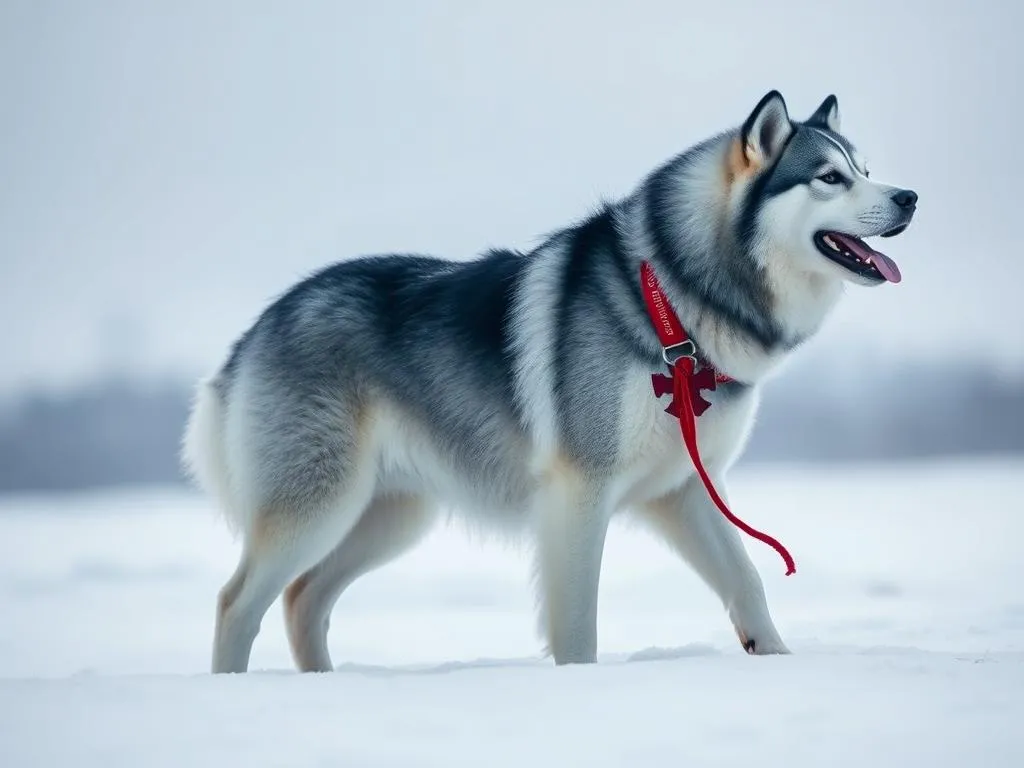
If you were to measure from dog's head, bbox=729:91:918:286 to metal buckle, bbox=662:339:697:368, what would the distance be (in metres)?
0.40

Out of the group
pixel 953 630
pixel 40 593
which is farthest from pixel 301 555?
pixel 40 593

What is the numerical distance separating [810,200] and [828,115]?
0.64 m

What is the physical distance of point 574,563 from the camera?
12.4ft

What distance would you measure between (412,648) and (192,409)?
2215 millimetres

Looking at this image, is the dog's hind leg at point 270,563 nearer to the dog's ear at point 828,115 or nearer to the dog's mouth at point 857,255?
the dog's mouth at point 857,255

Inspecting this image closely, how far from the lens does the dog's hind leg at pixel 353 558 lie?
184 inches

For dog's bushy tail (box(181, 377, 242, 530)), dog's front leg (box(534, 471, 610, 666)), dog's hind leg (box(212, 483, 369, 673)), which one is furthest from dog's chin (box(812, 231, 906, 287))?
dog's bushy tail (box(181, 377, 242, 530))

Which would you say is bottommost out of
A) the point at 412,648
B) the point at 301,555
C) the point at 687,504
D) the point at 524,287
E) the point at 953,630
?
the point at 412,648

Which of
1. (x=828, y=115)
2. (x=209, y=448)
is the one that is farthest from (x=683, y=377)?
(x=209, y=448)

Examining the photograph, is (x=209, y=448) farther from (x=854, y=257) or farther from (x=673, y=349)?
(x=854, y=257)

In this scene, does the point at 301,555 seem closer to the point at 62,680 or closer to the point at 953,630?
the point at 62,680

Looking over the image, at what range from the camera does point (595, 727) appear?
2475mm

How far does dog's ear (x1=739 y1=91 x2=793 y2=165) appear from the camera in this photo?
3725 mm

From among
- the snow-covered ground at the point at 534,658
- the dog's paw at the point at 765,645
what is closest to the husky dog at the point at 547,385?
the dog's paw at the point at 765,645
